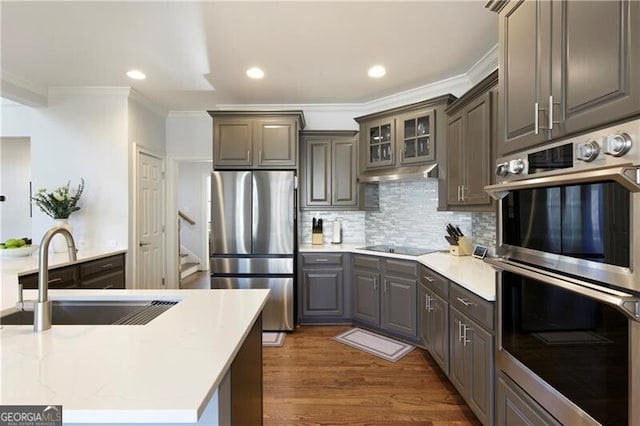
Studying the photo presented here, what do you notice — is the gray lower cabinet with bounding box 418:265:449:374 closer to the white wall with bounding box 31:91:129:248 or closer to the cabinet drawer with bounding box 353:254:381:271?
the cabinet drawer with bounding box 353:254:381:271

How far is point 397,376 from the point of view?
257 centimetres

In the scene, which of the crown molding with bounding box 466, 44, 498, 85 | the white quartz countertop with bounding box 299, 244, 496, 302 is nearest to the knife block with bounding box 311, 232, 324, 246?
the white quartz countertop with bounding box 299, 244, 496, 302

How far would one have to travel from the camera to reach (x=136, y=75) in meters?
3.19

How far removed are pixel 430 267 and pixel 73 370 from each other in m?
2.35

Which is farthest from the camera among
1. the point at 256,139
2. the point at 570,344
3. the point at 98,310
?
the point at 256,139

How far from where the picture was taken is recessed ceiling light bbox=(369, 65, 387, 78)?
297cm

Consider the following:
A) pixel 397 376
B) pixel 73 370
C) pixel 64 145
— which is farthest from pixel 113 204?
pixel 397 376

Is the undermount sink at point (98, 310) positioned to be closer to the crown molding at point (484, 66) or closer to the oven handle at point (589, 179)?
the oven handle at point (589, 179)

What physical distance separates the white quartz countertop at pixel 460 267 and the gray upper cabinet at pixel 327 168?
613 mm

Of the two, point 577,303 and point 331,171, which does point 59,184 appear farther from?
point 577,303

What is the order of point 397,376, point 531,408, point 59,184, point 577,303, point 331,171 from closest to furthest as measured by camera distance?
point 577,303
point 531,408
point 397,376
point 59,184
point 331,171

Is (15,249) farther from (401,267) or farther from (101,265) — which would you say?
(401,267)

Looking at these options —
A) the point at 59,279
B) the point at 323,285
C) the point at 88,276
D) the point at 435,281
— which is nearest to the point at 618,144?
the point at 435,281

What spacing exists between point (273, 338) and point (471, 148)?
104 inches
